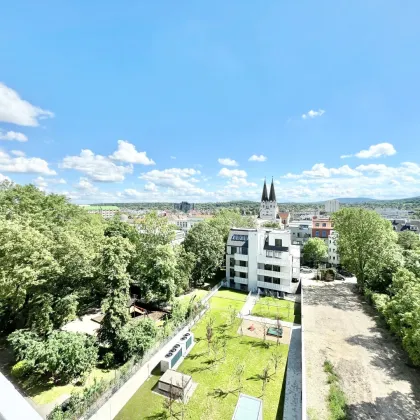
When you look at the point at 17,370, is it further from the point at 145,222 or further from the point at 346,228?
the point at 346,228

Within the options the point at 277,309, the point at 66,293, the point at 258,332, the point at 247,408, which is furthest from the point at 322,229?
the point at 66,293

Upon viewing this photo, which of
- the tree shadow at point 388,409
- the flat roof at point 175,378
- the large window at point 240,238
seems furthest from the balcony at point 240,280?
the tree shadow at point 388,409

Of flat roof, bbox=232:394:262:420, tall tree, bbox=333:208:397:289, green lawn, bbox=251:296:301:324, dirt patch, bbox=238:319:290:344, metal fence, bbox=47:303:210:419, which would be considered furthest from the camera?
tall tree, bbox=333:208:397:289

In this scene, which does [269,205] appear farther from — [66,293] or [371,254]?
[66,293]

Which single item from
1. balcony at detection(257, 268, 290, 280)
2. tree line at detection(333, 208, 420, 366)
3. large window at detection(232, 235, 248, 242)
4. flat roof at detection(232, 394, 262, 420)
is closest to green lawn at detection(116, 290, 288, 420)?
flat roof at detection(232, 394, 262, 420)

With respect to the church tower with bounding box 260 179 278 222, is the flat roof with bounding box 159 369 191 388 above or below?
below

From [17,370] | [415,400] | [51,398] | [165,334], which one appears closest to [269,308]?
[165,334]

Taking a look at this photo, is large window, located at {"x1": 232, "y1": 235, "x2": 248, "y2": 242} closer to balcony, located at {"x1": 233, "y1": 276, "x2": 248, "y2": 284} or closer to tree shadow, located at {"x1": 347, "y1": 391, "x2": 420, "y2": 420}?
balcony, located at {"x1": 233, "y1": 276, "x2": 248, "y2": 284}
